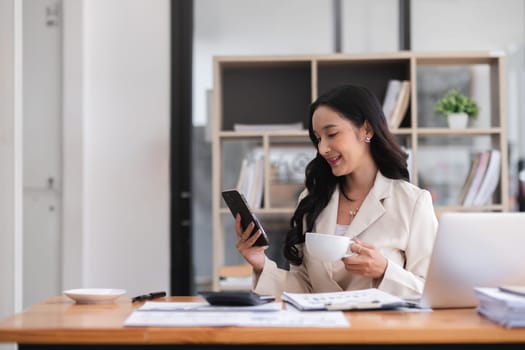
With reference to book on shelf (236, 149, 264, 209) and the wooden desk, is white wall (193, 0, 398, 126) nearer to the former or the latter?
book on shelf (236, 149, 264, 209)

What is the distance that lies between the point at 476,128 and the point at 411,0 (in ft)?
2.81

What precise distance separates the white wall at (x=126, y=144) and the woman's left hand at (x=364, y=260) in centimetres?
226

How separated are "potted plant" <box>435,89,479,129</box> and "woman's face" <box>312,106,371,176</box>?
5.14ft

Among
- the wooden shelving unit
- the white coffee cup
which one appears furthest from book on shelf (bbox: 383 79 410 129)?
the white coffee cup

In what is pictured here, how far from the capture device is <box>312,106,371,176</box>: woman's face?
250 centimetres

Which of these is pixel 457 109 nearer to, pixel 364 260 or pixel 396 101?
pixel 396 101

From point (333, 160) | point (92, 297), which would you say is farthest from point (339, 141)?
point (92, 297)

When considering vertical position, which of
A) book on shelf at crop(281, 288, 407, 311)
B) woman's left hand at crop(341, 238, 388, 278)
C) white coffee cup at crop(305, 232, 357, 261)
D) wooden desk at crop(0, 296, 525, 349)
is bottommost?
wooden desk at crop(0, 296, 525, 349)

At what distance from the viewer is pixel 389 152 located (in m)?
2.53

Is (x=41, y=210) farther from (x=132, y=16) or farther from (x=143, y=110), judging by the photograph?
(x=132, y=16)

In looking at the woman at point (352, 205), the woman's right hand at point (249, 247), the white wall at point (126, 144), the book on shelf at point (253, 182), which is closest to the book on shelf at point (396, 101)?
the book on shelf at point (253, 182)

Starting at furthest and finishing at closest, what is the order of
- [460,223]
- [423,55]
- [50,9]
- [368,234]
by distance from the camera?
[50,9] → [423,55] → [368,234] → [460,223]

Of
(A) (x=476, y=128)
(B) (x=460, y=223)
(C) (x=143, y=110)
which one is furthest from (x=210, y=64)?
(B) (x=460, y=223)

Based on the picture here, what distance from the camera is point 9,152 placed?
276 cm
